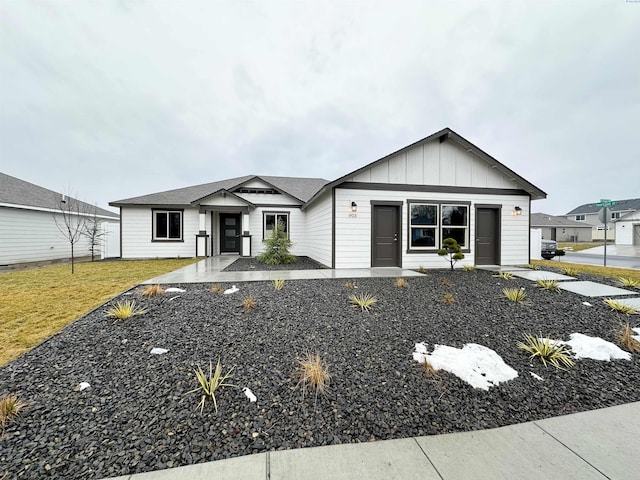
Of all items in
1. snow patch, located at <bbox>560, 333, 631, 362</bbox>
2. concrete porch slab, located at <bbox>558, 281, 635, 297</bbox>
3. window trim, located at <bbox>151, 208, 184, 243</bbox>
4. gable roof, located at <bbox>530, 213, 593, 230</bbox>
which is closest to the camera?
snow patch, located at <bbox>560, 333, 631, 362</bbox>

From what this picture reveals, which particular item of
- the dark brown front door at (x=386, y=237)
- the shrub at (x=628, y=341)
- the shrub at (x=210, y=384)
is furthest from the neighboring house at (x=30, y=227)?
the shrub at (x=628, y=341)

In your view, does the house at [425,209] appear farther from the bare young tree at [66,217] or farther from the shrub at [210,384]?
the bare young tree at [66,217]

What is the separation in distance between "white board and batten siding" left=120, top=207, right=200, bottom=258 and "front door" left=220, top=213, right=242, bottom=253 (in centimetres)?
145

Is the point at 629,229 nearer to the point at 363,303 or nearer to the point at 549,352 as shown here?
the point at 549,352

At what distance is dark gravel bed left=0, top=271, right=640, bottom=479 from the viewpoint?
5.93ft

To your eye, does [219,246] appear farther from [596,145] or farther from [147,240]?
[596,145]

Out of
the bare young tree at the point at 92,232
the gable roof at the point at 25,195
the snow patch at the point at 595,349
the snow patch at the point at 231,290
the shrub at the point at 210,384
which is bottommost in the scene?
the snow patch at the point at 595,349

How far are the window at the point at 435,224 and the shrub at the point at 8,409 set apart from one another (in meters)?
9.14

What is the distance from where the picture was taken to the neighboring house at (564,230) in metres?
36.9

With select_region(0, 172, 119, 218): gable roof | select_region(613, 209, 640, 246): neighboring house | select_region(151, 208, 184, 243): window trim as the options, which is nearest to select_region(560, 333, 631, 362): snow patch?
select_region(151, 208, 184, 243): window trim

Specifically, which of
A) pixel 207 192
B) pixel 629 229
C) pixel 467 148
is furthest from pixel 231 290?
pixel 629 229

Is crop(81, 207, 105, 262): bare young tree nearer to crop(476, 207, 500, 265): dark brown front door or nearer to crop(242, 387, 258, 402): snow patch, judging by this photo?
crop(242, 387, 258, 402): snow patch

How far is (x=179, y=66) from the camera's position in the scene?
1245 cm

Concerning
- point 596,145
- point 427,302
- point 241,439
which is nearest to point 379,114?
point 427,302
